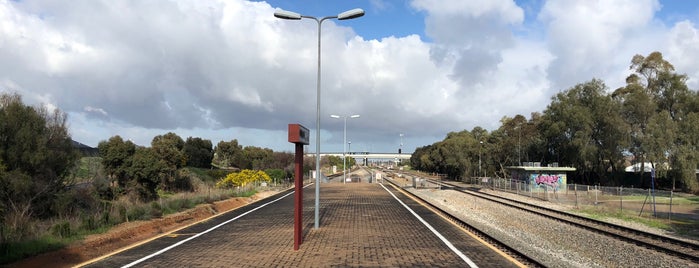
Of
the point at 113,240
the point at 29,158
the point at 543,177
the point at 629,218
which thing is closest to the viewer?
the point at 113,240

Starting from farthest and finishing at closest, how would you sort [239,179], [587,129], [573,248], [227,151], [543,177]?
1. [227,151]
2. [587,129]
3. [543,177]
4. [239,179]
5. [573,248]

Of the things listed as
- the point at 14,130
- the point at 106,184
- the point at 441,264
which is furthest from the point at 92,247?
the point at 106,184

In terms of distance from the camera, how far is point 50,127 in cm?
2245

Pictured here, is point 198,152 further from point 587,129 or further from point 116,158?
point 587,129

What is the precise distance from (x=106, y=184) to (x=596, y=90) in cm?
5478

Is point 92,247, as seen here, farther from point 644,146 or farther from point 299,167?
point 644,146

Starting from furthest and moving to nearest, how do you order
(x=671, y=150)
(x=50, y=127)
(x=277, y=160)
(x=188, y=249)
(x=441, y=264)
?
(x=277, y=160) → (x=671, y=150) → (x=50, y=127) → (x=188, y=249) → (x=441, y=264)

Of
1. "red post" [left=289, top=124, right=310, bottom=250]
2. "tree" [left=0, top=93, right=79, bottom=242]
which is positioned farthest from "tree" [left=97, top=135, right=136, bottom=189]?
"red post" [left=289, top=124, right=310, bottom=250]

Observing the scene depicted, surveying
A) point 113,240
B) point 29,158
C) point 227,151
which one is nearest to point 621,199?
point 113,240

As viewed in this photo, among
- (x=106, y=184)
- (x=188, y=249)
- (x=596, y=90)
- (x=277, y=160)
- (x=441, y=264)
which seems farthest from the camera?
(x=277, y=160)

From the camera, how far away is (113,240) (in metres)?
13.4

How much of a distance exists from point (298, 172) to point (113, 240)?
5.49m

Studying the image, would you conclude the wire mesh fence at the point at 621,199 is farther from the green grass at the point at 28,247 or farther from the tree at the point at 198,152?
the tree at the point at 198,152

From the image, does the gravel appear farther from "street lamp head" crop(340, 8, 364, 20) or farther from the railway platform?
"street lamp head" crop(340, 8, 364, 20)
